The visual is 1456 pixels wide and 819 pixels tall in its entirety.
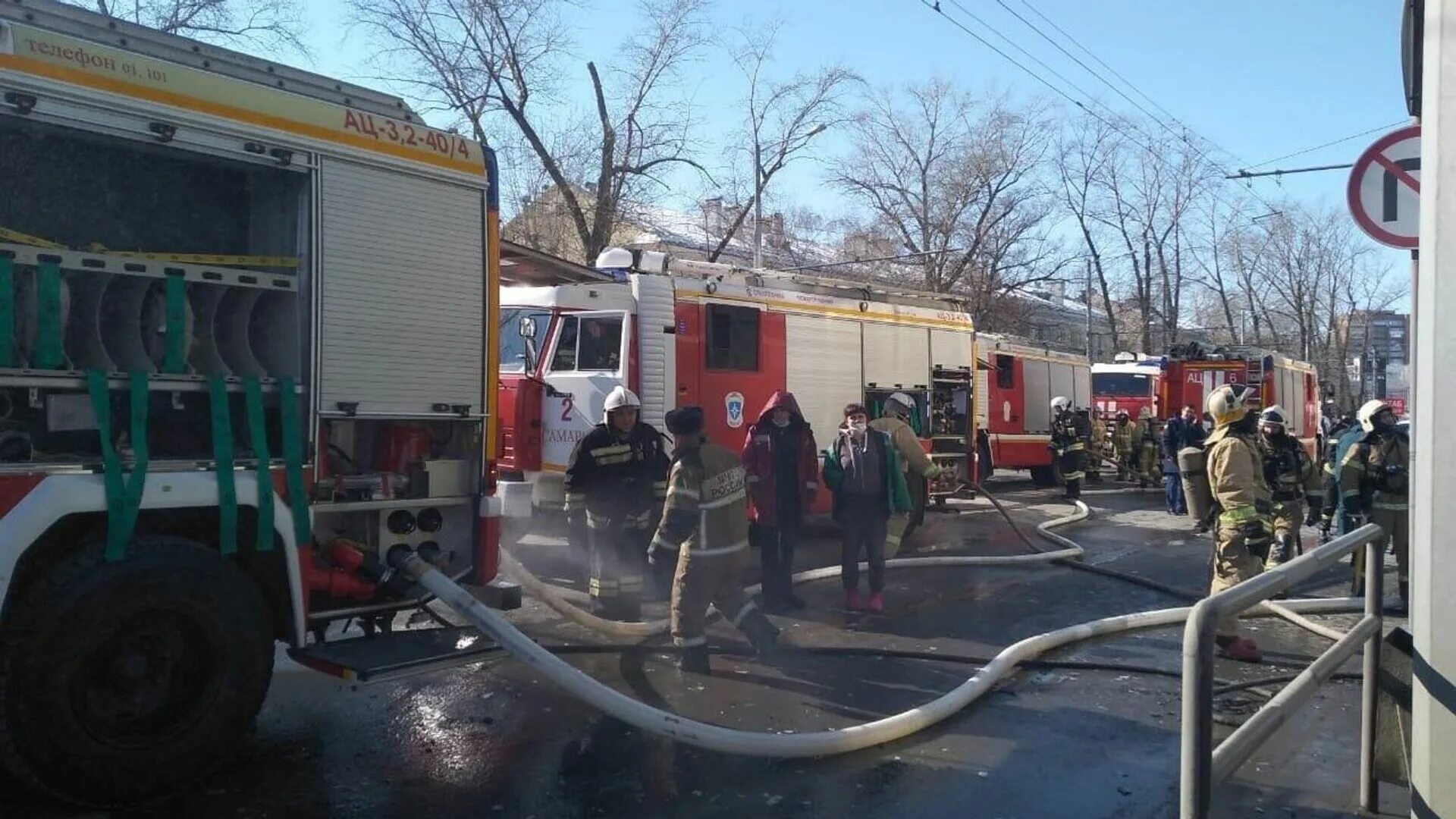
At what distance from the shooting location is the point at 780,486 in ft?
27.4

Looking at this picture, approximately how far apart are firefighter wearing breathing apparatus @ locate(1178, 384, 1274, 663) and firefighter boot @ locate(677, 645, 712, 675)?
317cm

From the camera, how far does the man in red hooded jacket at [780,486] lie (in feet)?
27.2

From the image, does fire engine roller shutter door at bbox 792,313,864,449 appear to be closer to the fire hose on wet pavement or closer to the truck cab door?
the truck cab door

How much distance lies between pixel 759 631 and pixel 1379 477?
5212 millimetres

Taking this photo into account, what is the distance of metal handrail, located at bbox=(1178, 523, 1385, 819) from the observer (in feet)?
9.36

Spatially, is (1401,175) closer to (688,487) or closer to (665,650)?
(688,487)

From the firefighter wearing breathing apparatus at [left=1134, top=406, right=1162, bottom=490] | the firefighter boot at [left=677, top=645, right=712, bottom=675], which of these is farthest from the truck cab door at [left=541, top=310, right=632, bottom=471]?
the firefighter wearing breathing apparatus at [left=1134, top=406, right=1162, bottom=490]

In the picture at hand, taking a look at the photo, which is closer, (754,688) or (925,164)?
(754,688)

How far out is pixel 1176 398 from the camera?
71.7 feet

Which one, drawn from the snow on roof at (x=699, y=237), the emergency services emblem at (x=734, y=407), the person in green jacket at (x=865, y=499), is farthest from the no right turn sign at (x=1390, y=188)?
the snow on roof at (x=699, y=237)

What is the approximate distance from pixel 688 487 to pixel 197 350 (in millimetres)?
2709

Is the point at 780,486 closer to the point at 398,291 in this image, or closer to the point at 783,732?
the point at 783,732

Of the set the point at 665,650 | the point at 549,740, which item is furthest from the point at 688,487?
the point at 549,740

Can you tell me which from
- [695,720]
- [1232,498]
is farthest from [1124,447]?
[695,720]
